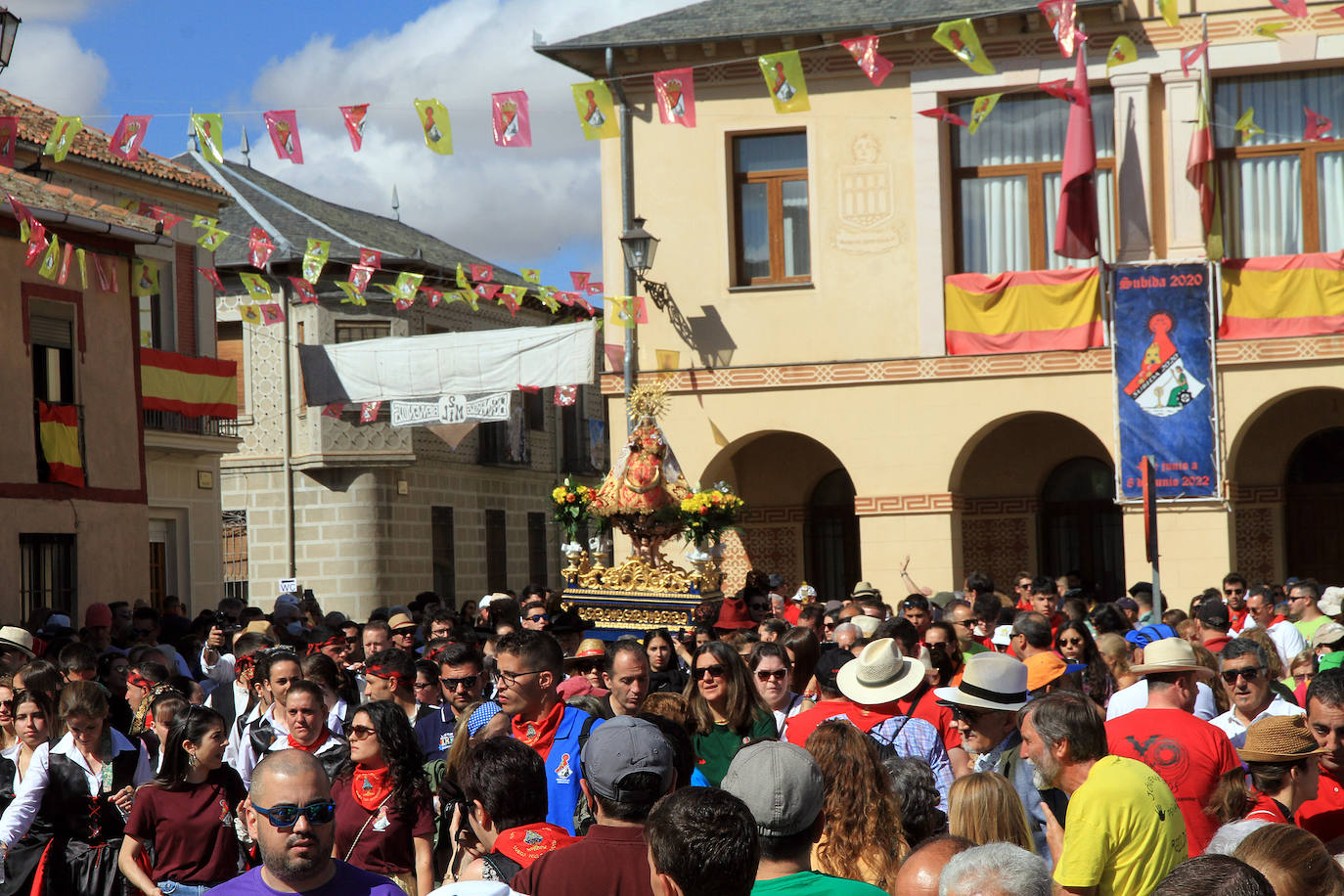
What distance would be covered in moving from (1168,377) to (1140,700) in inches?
502

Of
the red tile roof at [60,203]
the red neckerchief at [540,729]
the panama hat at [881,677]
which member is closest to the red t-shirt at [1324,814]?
the panama hat at [881,677]

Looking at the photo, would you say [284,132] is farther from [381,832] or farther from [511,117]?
[381,832]

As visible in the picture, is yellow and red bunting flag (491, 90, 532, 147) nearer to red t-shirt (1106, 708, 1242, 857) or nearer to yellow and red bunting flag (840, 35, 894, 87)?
yellow and red bunting flag (840, 35, 894, 87)

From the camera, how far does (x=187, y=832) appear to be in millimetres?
6777

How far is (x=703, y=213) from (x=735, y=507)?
7371 millimetres

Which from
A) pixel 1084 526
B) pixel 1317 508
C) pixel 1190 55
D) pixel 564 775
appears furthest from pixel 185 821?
pixel 1317 508

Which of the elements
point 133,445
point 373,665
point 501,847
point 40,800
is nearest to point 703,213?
point 133,445

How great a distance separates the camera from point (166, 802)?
6.83 meters

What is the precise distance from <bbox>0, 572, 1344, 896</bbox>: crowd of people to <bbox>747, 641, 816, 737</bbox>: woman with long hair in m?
0.02

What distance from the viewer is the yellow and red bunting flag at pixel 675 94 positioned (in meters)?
17.9

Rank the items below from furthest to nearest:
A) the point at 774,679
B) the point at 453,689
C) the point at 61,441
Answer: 1. the point at 61,441
2. the point at 774,679
3. the point at 453,689

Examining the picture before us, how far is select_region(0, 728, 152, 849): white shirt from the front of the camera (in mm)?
7148

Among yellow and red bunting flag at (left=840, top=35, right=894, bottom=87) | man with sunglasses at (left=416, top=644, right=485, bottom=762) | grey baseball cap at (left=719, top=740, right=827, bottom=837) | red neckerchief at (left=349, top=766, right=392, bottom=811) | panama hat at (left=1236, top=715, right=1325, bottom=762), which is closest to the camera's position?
grey baseball cap at (left=719, top=740, right=827, bottom=837)

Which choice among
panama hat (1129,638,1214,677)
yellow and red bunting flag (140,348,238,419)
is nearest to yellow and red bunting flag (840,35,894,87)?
yellow and red bunting flag (140,348,238,419)
